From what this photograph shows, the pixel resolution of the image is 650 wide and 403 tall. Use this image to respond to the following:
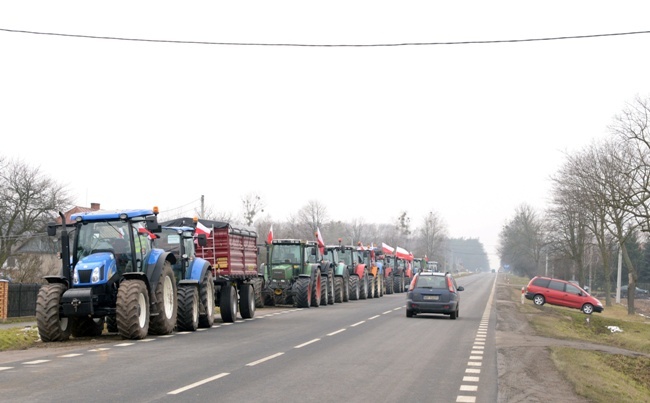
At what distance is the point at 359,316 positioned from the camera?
2894cm

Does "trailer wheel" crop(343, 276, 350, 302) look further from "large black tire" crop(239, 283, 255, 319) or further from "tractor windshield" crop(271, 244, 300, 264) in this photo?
"large black tire" crop(239, 283, 255, 319)

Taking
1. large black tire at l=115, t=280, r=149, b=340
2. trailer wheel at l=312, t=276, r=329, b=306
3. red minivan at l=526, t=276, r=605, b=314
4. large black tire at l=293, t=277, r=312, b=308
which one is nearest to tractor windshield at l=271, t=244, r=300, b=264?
large black tire at l=293, t=277, r=312, b=308

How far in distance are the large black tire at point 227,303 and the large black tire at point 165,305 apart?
4512 millimetres

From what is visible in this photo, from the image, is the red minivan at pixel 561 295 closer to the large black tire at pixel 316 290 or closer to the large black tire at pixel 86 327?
the large black tire at pixel 316 290

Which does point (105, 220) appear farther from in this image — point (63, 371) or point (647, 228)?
point (647, 228)

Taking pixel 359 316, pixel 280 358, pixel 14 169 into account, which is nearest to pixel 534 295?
pixel 359 316

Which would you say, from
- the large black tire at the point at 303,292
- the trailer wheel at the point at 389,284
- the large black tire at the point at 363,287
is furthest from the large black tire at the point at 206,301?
the trailer wheel at the point at 389,284

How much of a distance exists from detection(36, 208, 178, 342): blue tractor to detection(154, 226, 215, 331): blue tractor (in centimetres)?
100

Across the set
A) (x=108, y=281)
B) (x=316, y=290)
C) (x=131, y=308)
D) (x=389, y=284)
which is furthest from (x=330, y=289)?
(x=389, y=284)

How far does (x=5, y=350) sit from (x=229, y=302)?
8.76 metres

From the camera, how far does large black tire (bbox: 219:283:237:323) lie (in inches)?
984

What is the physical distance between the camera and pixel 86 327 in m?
19.6

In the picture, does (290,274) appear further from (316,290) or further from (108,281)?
(108,281)

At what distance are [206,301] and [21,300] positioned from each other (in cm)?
1633
